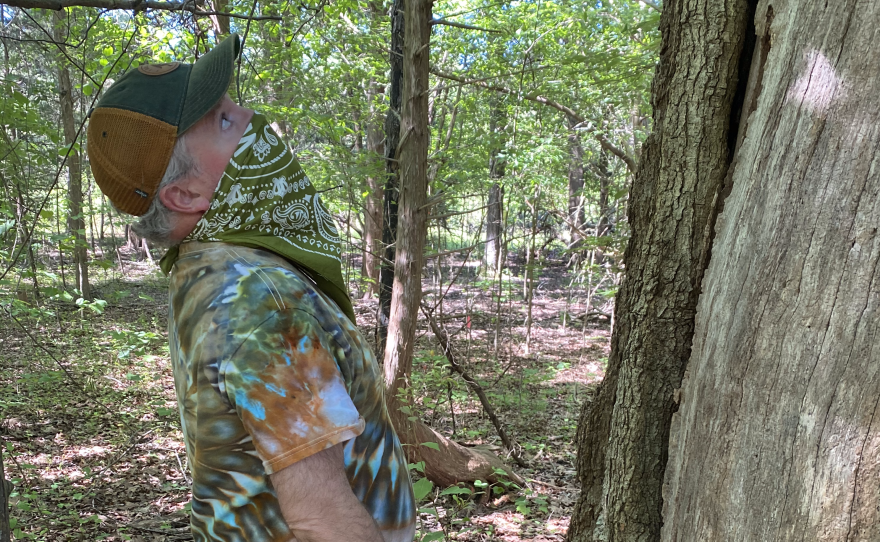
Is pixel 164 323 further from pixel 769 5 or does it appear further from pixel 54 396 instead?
pixel 769 5

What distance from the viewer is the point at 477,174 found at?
350 inches

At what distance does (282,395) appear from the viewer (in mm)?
971

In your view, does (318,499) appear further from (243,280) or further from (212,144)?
(212,144)

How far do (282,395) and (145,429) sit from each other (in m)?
5.22

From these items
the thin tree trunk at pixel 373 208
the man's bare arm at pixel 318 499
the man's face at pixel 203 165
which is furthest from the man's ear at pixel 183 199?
the thin tree trunk at pixel 373 208

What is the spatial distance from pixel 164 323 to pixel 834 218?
10206 millimetres

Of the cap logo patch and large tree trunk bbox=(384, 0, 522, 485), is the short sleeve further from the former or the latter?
large tree trunk bbox=(384, 0, 522, 485)

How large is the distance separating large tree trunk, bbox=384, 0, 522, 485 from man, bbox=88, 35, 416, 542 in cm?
337

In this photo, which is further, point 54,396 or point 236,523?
point 54,396

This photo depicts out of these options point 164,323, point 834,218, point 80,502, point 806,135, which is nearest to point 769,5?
point 806,135

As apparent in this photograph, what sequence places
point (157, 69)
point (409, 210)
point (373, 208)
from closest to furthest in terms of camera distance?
point (157, 69) < point (409, 210) < point (373, 208)

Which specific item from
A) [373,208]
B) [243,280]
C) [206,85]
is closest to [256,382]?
[243,280]

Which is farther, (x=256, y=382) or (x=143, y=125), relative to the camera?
(x=143, y=125)

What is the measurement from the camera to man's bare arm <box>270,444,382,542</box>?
982 mm
